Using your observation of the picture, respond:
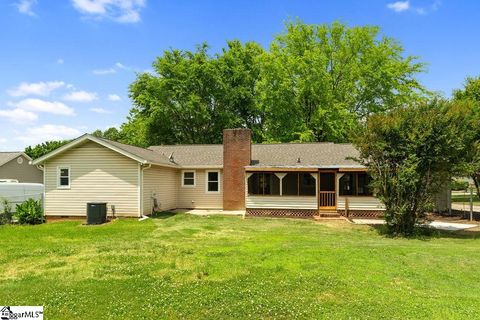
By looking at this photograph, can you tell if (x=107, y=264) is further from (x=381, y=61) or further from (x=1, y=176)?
(x=381, y=61)

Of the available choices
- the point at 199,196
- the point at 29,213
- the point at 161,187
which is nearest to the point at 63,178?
the point at 29,213

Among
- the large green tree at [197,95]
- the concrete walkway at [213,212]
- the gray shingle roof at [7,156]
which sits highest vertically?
the large green tree at [197,95]

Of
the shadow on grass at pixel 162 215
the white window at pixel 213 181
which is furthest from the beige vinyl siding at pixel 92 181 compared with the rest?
the white window at pixel 213 181

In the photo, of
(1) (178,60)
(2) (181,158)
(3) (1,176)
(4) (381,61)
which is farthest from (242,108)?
(3) (1,176)

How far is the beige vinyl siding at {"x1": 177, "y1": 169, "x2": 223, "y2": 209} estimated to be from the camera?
22.5m

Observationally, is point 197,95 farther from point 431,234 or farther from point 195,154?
point 431,234

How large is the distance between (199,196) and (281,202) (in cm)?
560

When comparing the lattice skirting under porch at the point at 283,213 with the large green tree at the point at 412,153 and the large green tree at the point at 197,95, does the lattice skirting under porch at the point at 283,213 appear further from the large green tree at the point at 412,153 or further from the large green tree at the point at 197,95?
the large green tree at the point at 197,95

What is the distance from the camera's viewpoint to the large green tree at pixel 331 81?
115 feet

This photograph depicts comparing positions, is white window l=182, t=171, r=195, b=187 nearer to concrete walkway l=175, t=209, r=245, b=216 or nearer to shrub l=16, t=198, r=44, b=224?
concrete walkway l=175, t=209, r=245, b=216

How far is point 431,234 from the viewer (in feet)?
46.9

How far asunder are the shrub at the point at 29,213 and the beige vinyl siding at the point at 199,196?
7.80 m

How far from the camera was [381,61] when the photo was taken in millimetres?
37375

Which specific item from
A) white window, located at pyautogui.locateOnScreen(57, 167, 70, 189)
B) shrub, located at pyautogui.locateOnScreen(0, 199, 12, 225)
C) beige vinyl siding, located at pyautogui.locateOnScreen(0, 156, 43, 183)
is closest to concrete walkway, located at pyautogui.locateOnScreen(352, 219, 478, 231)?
white window, located at pyautogui.locateOnScreen(57, 167, 70, 189)
